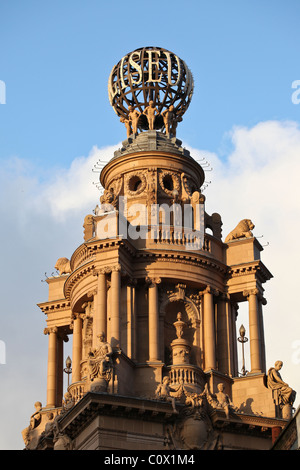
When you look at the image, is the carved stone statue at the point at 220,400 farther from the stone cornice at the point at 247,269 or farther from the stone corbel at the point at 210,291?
the stone cornice at the point at 247,269

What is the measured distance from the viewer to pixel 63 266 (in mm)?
69812

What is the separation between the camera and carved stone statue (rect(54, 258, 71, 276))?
6950 cm

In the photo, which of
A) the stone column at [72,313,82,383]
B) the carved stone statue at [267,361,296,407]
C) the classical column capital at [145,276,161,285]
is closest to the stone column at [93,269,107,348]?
the classical column capital at [145,276,161,285]

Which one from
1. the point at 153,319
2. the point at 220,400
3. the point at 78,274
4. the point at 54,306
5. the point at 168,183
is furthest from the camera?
the point at 54,306

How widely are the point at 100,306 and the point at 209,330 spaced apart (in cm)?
585


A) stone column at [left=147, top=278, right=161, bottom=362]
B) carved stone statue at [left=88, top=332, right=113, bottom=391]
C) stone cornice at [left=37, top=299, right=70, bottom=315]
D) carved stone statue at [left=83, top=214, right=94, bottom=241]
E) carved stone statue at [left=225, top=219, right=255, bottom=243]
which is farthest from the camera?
stone cornice at [left=37, top=299, right=70, bottom=315]

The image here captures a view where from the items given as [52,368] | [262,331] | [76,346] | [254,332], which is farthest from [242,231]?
[52,368]

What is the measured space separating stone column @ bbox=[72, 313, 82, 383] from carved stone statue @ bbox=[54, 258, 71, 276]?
3.33 metres

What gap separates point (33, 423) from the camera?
64.2 m

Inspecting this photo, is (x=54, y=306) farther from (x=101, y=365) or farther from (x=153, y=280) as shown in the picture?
(x=101, y=365)

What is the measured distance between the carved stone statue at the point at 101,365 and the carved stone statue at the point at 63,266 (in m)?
10.8

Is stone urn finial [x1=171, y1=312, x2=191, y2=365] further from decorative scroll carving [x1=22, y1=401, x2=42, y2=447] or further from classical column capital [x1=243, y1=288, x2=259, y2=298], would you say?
decorative scroll carving [x1=22, y1=401, x2=42, y2=447]

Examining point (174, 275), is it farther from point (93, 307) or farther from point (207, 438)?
point (207, 438)
